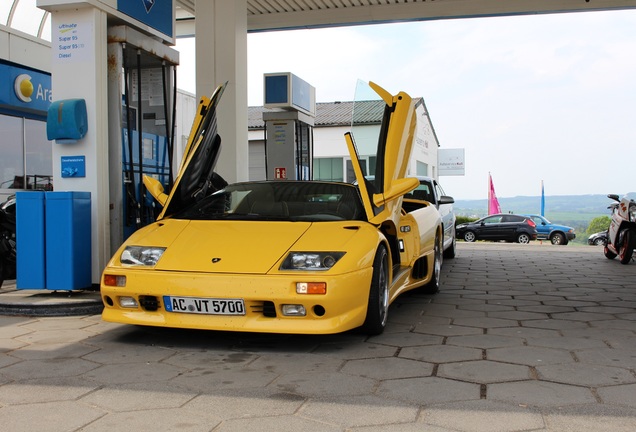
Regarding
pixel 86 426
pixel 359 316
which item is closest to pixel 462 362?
pixel 359 316

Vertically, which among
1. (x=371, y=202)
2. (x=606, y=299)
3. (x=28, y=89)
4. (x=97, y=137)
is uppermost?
(x=28, y=89)

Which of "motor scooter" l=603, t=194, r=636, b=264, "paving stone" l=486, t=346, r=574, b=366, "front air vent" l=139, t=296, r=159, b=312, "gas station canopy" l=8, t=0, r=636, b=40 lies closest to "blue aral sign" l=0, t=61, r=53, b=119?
"gas station canopy" l=8, t=0, r=636, b=40

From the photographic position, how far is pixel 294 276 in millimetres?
3980

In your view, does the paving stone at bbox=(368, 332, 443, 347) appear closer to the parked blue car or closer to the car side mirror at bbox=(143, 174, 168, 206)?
the car side mirror at bbox=(143, 174, 168, 206)

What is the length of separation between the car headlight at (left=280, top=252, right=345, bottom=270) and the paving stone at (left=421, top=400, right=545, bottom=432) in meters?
1.29

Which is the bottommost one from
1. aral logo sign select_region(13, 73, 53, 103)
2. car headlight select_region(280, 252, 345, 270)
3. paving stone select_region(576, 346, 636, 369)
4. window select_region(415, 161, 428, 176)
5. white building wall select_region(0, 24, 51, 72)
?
paving stone select_region(576, 346, 636, 369)

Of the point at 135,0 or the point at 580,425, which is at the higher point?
the point at 135,0

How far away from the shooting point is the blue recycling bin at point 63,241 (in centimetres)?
574

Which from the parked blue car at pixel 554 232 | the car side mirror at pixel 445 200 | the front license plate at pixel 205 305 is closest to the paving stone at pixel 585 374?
the front license plate at pixel 205 305

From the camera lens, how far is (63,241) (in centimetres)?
575

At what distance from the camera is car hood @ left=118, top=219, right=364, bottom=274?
164 inches

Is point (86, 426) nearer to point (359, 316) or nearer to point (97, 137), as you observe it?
point (359, 316)

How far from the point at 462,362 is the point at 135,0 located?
5055mm

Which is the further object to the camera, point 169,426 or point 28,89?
point 28,89
